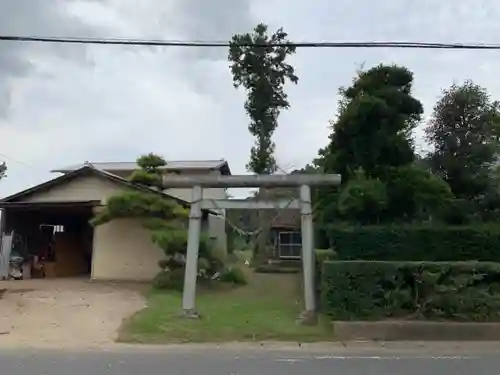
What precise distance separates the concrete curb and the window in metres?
18.3

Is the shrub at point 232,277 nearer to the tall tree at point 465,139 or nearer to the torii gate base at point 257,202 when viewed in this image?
the torii gate base at point 257,202

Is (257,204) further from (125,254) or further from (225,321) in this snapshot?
(125,254)

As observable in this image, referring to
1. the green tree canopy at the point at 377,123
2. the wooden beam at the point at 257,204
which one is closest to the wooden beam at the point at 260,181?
the wooden beam at the point at 257,204

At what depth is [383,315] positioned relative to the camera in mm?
12961

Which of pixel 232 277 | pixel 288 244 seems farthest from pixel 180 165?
pixel 232 277

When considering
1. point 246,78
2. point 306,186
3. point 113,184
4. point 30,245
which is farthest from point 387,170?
point 246,78

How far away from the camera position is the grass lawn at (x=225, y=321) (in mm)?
12367

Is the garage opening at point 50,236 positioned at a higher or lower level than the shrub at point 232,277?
higher

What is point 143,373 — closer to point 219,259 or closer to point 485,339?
point 485,339

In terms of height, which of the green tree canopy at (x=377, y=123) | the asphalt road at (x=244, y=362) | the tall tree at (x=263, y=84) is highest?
the tall tree at (x=263, y=84)

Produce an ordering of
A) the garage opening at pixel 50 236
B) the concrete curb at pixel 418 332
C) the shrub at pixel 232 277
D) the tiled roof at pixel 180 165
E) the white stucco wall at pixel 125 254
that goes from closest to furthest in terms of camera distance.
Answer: the concrete curb at pixel 418 332 → the shrub at pixel 232 277 → the white stucco wall at pixel 125 254 → the garage opening at pixel 50 236 → the tiled roof at pixel 180 165

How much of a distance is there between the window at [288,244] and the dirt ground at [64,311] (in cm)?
1268

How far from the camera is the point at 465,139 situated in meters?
23.4

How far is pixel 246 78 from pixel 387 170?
1837 centimetres
